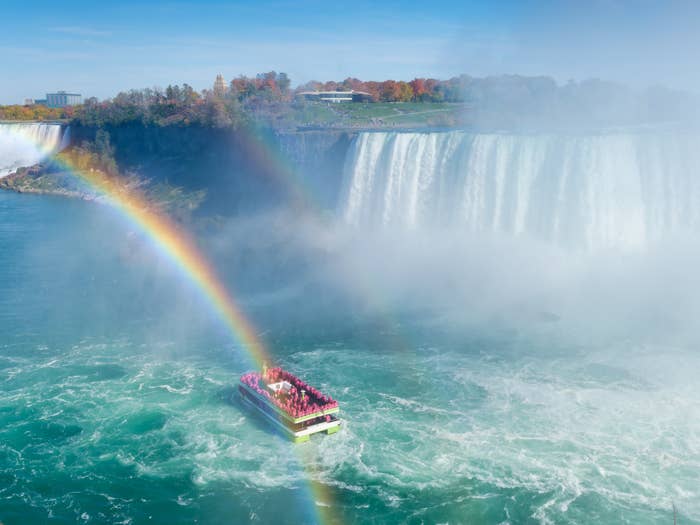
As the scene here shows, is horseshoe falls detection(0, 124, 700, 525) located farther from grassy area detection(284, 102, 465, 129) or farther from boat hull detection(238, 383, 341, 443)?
grassy area detection(284, 102, 465, 129)

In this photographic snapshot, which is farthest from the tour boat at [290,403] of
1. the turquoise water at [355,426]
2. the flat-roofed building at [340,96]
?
the flat-roofed building at [340,96]

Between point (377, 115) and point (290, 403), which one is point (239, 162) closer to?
point (377, 115)

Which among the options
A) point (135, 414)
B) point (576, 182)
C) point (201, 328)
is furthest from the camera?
point (576, 182)

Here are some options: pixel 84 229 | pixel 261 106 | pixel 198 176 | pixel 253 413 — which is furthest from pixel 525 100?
pixel 253 413

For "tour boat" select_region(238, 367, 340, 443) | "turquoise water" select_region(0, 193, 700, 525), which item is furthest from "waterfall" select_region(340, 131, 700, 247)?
"tour boat" select_region(238, 367, 340, 443)

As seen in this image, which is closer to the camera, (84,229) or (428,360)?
(428,360)

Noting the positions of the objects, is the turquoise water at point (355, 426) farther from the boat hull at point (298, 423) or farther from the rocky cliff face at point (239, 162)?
the rocky cliff face at point (239, 162)

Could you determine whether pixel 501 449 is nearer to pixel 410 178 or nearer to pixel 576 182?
pixel 576 182
